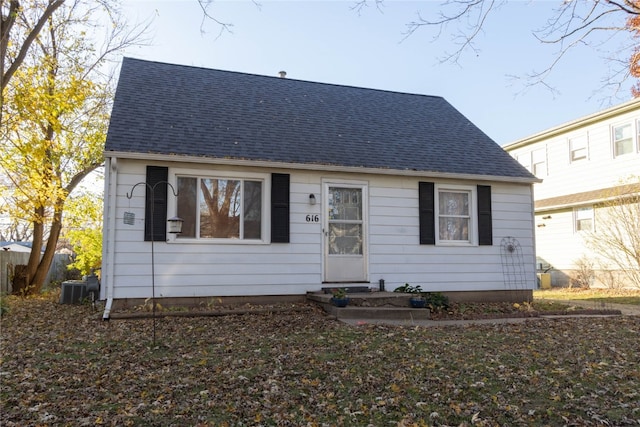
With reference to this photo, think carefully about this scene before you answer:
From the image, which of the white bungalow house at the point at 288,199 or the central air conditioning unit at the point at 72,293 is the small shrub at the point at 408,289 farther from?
the central air conditioning unit at the point at 72,293

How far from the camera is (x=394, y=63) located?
938 cm

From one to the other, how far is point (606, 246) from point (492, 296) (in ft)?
21.2

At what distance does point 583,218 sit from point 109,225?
48.0 feet

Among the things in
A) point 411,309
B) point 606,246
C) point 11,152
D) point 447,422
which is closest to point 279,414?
point 447,422

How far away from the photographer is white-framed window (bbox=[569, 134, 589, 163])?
16.1m

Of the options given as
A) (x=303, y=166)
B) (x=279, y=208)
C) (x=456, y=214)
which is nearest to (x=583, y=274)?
(x=456, y=214)

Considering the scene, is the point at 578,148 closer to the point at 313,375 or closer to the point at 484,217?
the point at 484,217

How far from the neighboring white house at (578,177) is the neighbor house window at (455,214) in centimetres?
633

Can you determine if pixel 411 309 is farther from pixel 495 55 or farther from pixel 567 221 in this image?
pixel 567 221

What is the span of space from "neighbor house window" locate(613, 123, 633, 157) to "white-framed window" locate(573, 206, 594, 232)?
1.96 m

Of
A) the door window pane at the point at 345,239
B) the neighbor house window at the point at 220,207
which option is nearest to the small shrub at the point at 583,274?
the door window pane at the point at 345,239

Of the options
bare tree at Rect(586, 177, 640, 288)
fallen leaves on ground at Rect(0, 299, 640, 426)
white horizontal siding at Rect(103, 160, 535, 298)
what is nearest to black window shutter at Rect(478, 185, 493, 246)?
white horizontal siding at Rect(103, 160, 535, 298)

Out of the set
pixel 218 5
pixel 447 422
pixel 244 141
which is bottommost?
pixel 447 422

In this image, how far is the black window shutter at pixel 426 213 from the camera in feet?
32.3
